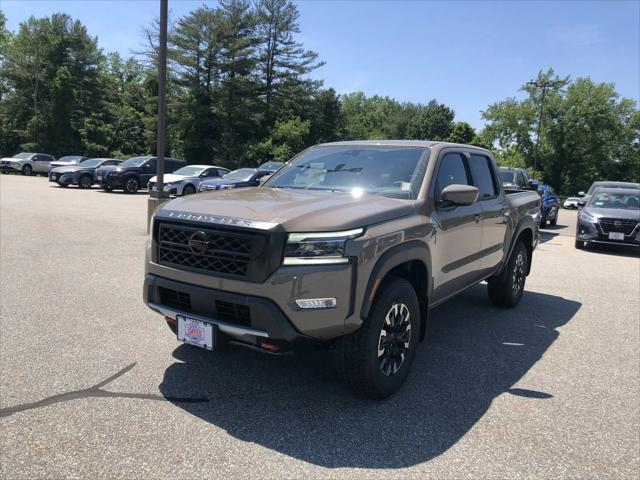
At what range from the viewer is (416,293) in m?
4.02

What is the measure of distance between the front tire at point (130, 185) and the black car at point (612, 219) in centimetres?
1821

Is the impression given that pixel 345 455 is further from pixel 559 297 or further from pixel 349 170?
pixel 559 297

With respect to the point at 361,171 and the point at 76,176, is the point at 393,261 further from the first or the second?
the point at 76,176

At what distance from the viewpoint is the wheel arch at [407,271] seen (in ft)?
10.7

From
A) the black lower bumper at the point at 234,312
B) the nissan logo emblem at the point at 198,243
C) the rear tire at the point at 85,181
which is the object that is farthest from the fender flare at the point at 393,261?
the rear tire at the point at 85,181

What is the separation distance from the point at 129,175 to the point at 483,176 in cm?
2019

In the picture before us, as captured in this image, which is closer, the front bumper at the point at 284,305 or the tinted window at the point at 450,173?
the front bumper at the point at 284,305

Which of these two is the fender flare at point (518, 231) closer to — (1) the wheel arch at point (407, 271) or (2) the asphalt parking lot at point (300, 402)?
(2) the asphalt parking lot at point (300, 402)

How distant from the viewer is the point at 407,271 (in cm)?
392

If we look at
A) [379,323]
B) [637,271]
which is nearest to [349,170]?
[379,323]

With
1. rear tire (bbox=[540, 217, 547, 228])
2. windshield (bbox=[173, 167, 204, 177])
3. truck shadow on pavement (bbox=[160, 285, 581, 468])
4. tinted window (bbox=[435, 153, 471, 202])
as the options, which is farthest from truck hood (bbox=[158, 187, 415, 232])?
windshield (bbox=[173, 167, 204, 177])

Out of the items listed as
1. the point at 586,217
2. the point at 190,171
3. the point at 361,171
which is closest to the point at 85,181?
the point at 190,171

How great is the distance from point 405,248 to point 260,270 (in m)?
1.10

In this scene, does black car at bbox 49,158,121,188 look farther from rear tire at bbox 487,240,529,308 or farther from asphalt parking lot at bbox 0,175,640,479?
rear tire at bbox 487,240,529,308
